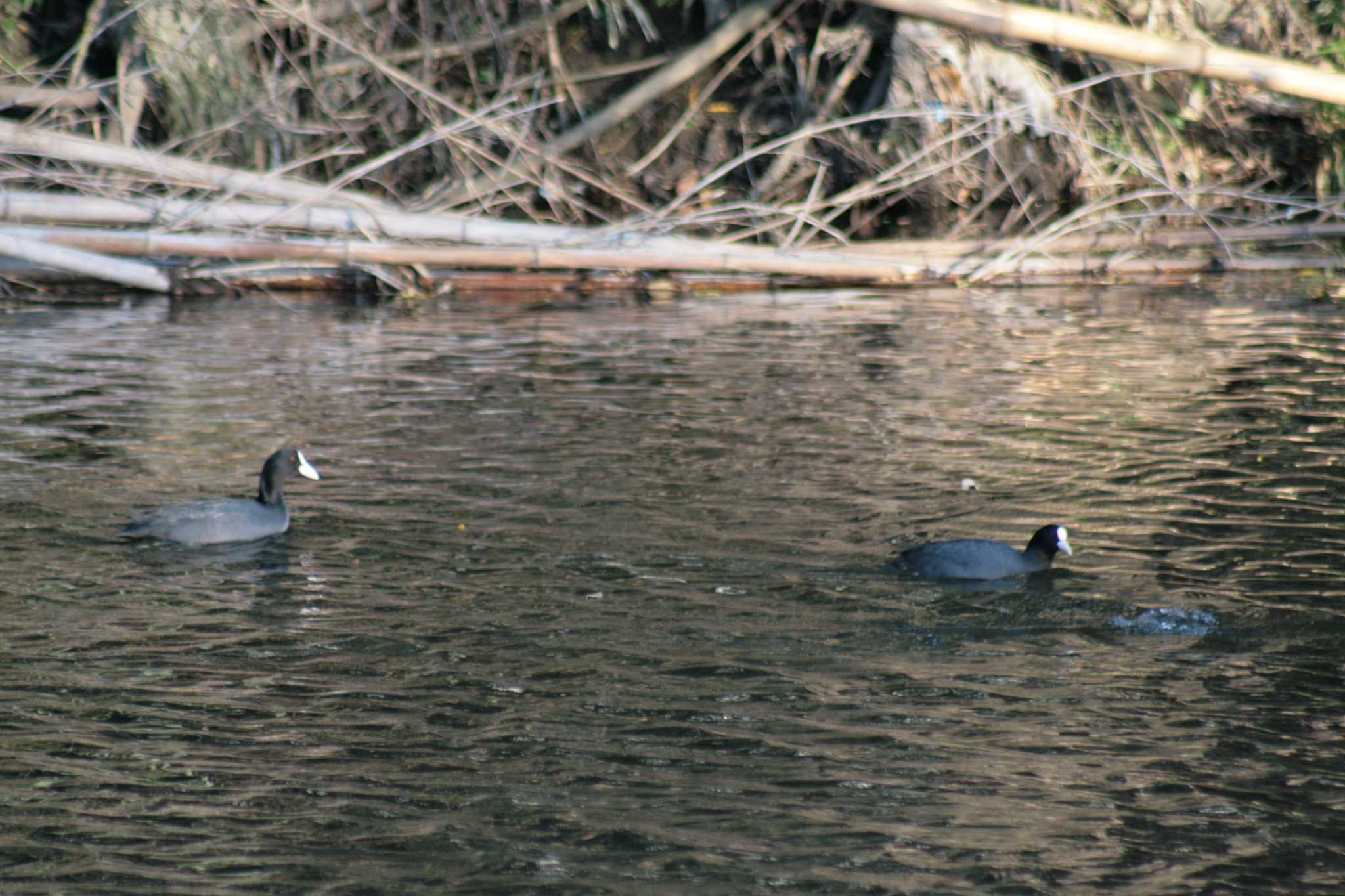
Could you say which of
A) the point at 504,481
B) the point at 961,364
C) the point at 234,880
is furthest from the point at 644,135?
the point at 234,880

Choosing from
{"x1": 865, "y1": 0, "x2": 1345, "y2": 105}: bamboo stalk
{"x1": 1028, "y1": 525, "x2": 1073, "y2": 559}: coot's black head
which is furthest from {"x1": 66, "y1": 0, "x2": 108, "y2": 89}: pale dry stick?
{"x1": 1028, "y1": 525, "x2": 1073, "y2": 559}: coot's black head

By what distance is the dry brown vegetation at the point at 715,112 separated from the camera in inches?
749

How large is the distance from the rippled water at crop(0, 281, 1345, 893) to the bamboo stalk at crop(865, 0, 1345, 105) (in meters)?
6.12

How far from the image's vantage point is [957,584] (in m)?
8.21

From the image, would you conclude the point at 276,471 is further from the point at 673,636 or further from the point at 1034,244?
the point at 1034,244

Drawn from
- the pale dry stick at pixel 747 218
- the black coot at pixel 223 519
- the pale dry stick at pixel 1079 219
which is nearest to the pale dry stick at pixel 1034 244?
the pale dry stick at pixel 1079 219

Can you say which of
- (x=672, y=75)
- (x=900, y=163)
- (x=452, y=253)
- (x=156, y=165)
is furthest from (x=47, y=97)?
(x=900, y=163)

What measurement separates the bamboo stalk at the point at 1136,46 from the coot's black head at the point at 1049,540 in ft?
39.4

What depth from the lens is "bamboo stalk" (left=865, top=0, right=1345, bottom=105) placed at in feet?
61.8

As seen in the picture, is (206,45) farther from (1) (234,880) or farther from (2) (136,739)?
(1) (234,880)

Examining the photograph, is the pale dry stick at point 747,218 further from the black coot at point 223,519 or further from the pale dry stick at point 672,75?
the black coot at point 223,519

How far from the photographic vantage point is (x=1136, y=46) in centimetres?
1891

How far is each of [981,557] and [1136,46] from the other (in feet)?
41.3

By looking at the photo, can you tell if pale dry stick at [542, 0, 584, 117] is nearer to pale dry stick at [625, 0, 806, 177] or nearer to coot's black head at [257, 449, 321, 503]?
pale dry stick at [625, 0, 806, 177]
